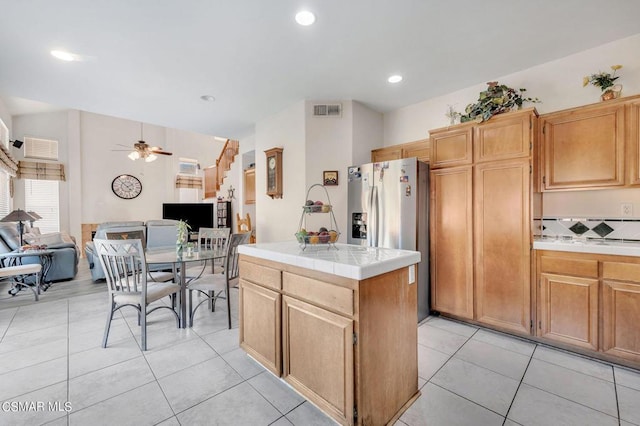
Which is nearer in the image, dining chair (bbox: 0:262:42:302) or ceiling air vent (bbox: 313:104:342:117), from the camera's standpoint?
dining chair (bbox: 0:262:42:302)

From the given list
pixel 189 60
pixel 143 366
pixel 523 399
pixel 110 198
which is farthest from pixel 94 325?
pixel 110 198

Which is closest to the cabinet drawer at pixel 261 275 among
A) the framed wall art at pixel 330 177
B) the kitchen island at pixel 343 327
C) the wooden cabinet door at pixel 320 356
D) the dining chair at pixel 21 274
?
the kitchen island at pixel 343 327

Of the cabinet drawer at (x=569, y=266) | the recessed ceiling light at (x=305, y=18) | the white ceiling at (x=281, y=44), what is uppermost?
the recessed ceiling light at (x=305, y=18)

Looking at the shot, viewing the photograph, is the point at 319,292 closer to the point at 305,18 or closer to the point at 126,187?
the point at 305,18

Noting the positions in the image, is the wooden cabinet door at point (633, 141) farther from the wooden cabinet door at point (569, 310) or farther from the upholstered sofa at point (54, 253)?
the upholstered sofa at point (54, 253)

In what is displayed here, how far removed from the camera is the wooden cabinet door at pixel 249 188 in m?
6.55

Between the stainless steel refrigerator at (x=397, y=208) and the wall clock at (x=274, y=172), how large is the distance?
4.29ft

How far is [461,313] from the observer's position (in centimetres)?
298

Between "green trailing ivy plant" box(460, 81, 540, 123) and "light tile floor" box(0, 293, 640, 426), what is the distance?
223 cm

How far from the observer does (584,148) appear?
250 centimetres

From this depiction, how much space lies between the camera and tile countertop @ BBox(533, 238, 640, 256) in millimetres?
2121

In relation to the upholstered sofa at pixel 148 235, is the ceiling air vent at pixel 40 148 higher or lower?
higher

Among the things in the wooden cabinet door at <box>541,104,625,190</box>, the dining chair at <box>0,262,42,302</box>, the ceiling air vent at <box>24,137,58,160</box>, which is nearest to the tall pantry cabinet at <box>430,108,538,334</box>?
the wooden cabinet door at <box>541,104,625,190</box>

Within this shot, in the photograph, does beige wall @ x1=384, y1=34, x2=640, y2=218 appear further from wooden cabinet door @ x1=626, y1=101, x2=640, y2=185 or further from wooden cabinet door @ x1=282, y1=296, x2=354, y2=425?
wooden cabinet door @ x1=282, y1=296, x2=354, y2=425
